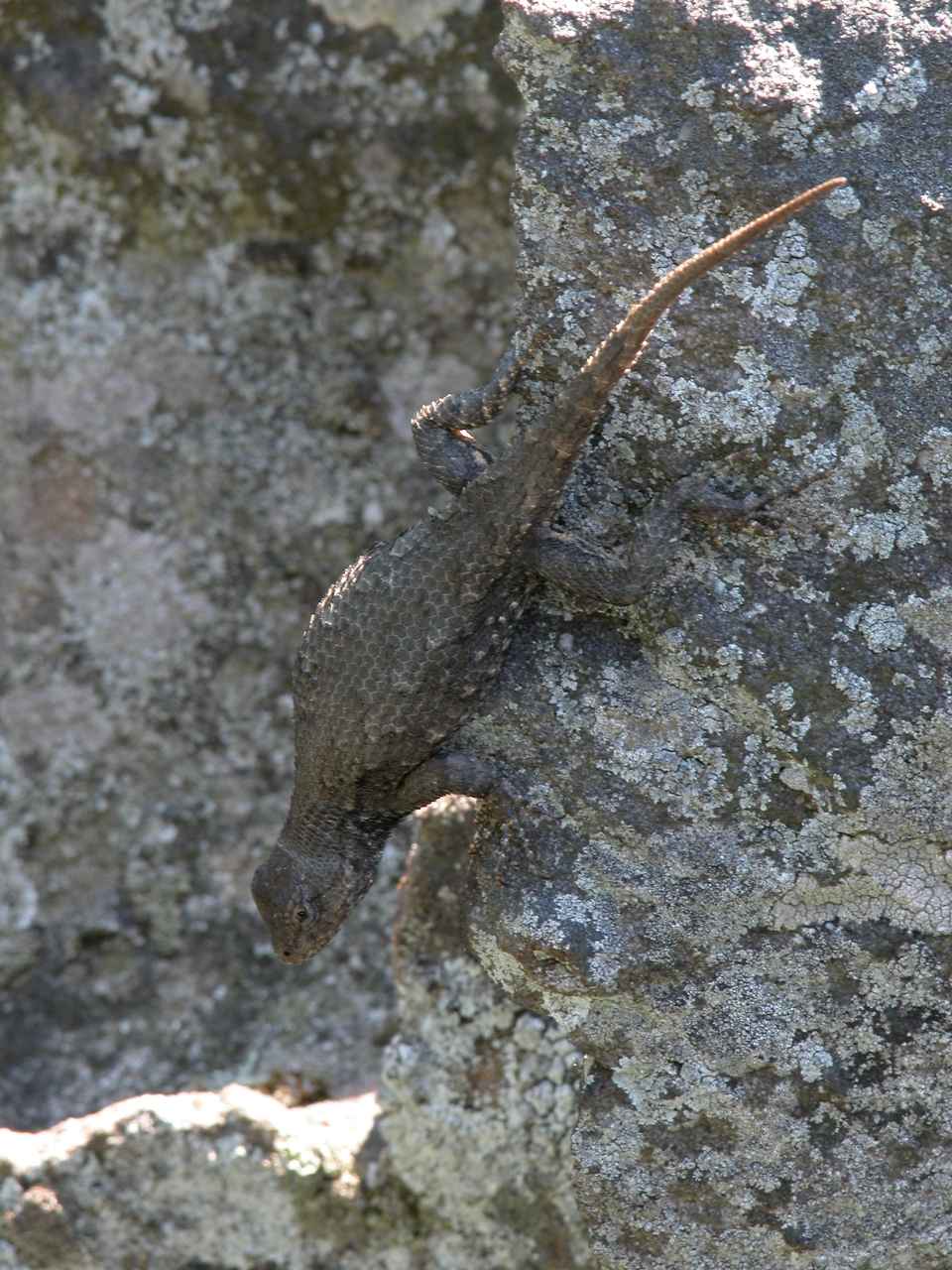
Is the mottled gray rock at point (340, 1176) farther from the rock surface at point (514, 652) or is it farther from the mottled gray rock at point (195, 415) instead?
the mottled gray rock at point (195, 415)

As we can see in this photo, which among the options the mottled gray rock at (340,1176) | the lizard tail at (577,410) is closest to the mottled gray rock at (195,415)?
the mottled gray rock at (340,1176)

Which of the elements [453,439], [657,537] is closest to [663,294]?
[657,537]

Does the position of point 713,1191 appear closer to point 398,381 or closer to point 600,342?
point 600,342

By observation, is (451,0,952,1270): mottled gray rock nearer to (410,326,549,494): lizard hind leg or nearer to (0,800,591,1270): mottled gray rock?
(410,326,549,494): lizard hind leg

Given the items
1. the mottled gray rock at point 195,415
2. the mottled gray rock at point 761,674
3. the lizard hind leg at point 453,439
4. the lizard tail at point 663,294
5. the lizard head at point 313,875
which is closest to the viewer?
Result: the lizard tail at point 663,294

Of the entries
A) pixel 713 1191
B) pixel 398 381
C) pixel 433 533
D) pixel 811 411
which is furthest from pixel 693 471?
pixel 398 381

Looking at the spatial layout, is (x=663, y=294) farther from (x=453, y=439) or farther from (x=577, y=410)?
(x=453, y=439)
